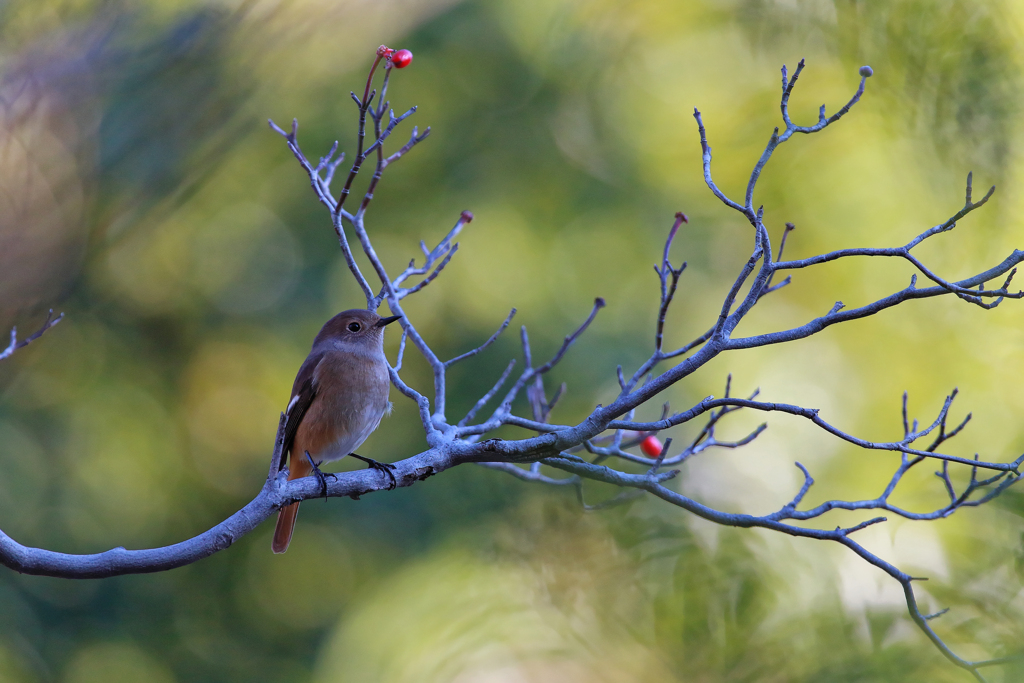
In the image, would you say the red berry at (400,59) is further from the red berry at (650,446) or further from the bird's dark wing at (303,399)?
the red berry at (650,446)

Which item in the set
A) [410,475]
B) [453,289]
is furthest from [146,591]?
[410,475]

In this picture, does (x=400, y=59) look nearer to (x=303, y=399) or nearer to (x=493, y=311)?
(x=303, y=399)

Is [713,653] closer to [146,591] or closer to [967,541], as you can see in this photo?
[967,541]

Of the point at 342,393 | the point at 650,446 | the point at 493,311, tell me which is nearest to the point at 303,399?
the point at 342,393

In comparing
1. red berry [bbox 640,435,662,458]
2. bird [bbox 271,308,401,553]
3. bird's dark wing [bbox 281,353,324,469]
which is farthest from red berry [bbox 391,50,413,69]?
red berry [bbox 640,435,662,458]

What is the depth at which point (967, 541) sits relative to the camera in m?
1.62

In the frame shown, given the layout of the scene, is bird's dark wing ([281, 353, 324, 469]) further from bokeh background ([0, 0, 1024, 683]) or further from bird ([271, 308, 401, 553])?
bokeh background ([0, 0, 1024, 683])

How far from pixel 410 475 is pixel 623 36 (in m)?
3.58

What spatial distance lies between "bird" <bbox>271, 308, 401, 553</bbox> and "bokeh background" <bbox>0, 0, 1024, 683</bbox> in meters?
0.72

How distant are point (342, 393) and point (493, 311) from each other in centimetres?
186

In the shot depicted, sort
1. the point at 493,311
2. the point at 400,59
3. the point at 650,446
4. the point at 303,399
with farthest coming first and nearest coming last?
the point at 493,311, the point at 303,399, the point at 650,446, the point at 400,59

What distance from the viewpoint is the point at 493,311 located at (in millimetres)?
4086

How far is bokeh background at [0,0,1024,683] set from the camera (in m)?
1.85

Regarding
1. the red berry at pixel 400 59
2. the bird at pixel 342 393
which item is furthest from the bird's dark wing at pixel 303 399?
the red berry at pixel 400 59
